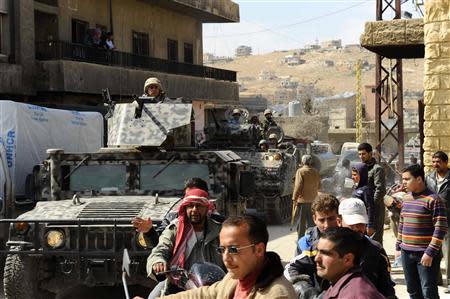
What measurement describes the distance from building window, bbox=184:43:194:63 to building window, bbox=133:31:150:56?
3.53 metres

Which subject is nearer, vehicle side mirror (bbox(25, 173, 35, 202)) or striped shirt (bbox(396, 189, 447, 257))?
striped shirt (bbox(396, 189, 447, 257))

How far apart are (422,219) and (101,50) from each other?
16.5 metres

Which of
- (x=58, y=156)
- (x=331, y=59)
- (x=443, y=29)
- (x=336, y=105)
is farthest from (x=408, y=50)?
(x=331, y=59)

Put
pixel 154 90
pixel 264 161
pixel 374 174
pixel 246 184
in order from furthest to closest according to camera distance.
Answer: pixel 264 161
pixel 154 90
pixel 246 184
pixel 374 174

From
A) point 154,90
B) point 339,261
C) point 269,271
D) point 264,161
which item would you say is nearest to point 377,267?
point 339,261

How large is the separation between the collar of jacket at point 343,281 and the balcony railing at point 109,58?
17964 millimetres

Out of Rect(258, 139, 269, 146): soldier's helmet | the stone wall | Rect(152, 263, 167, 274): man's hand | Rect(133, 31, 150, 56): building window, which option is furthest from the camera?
Rect(133, 31, 150, 56): building window

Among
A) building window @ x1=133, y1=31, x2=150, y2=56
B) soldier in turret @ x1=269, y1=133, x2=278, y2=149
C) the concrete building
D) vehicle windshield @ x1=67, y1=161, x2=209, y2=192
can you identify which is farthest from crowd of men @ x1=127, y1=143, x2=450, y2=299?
building window @ x1=133, y1=31, x2=150, y2=56

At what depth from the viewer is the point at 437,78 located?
1009 centimetres

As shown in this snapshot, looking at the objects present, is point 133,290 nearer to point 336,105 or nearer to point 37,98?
point 37,98

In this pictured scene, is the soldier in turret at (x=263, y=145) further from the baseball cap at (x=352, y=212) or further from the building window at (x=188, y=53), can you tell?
the baseball cap at (x=352, y=212)

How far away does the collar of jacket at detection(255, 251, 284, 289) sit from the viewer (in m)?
3.32

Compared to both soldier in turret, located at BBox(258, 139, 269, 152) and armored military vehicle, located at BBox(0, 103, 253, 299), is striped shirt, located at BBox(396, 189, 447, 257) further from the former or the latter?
soldier in turret, located at BBox(258, 139, 269, 152)

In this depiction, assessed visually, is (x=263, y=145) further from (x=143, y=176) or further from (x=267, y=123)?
(x=143, y=176)
